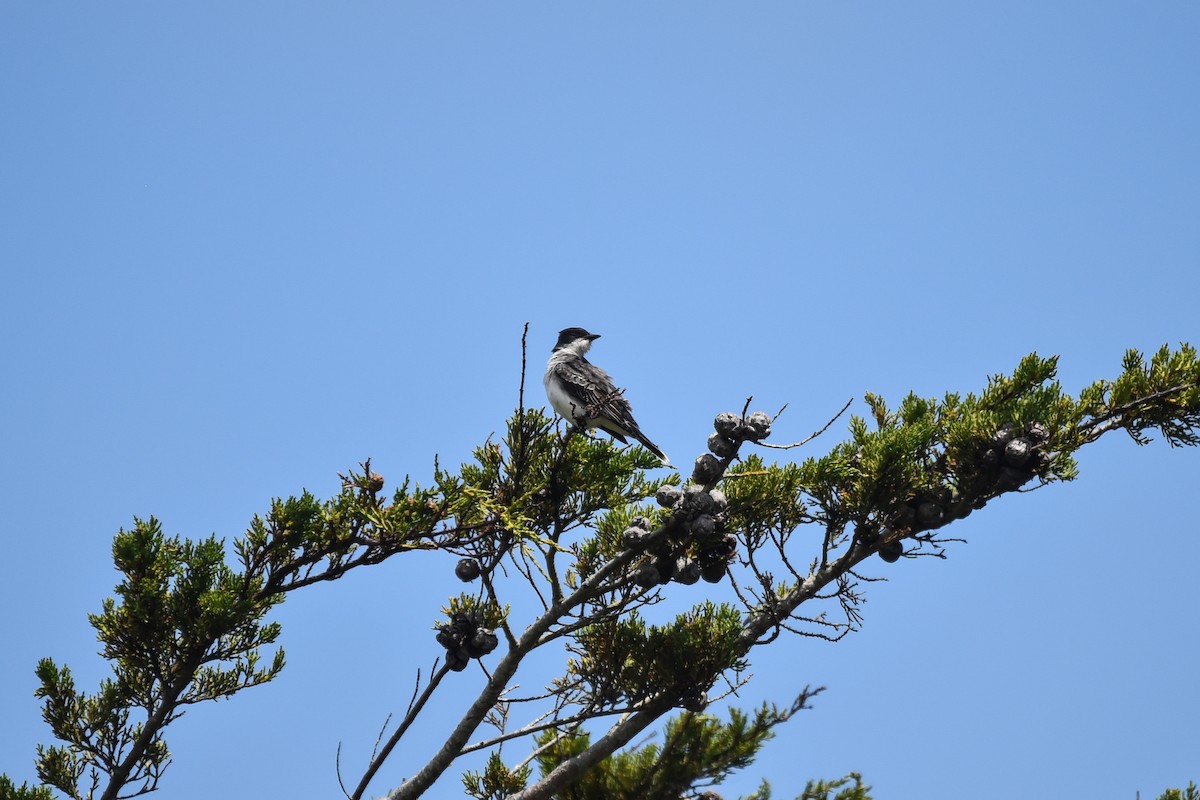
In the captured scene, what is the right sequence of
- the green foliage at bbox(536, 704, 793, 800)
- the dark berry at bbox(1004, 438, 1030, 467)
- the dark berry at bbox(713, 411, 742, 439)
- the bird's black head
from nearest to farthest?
the dark berry at bbox(713, 411, 742, 439)
the dark berry at bbox(1004, 438, 1030, 467)
the green foliage at bbox(536, 704, 793, 800)
the bird's black head

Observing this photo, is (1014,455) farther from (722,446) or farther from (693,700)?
(693,700)

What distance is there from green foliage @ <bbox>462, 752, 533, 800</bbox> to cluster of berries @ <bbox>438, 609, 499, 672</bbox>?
1.46 m

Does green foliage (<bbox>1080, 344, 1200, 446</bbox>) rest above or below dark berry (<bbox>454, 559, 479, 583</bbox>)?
below

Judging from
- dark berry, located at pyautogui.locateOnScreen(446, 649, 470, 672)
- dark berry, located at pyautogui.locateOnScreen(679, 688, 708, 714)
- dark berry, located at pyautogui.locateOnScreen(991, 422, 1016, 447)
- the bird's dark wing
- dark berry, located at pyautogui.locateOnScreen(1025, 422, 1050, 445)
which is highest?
the bird's dark wing

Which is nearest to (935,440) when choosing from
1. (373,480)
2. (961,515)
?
(961,515)

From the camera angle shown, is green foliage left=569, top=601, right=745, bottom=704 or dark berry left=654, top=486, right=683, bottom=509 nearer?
dark berry left=654, top=486, right=683, bottom=509

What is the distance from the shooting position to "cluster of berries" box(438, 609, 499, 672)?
241 inches

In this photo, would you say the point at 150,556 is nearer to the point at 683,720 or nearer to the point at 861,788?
the point at 683,720

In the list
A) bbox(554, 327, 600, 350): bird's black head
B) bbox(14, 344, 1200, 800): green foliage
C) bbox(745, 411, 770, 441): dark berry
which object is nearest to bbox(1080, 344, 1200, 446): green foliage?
bbox(14, 344, 1200, 800): green foliage

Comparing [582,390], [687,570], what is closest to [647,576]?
[687,570]

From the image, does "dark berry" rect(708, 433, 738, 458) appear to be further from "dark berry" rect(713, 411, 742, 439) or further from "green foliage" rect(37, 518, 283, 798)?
"green foliage" rect(37, 518, 283, 798)

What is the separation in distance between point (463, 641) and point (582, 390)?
161 inches

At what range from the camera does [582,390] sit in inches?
389

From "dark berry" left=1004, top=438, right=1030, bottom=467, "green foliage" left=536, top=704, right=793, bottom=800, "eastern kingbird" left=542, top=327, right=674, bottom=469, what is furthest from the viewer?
"eastern kingbird" left=542, top=327, right=674, bottom=469
